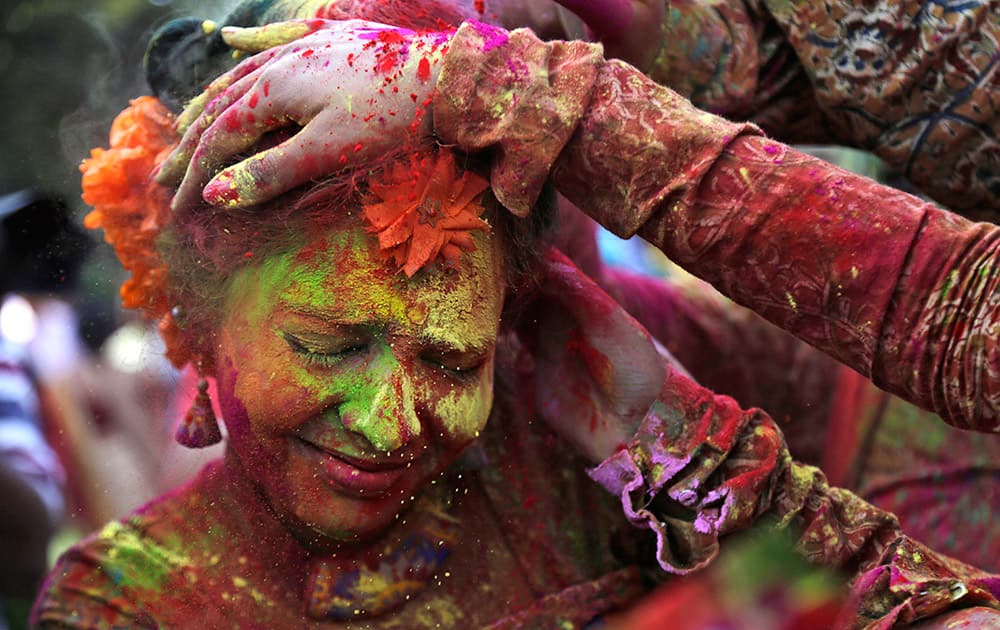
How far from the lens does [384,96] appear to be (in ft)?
4.85

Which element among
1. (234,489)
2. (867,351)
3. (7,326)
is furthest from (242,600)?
(7,326)

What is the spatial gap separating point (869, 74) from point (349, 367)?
1207 mm

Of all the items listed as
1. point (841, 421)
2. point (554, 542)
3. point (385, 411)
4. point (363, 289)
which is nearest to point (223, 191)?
point (363, 289)

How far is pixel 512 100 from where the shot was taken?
4.90 feet

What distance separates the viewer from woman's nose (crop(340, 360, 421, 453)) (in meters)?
1.51

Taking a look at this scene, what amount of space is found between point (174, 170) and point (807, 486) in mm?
1055

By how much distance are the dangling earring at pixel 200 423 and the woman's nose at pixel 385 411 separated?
29 centimetres

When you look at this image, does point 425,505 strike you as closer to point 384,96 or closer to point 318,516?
point 318,516

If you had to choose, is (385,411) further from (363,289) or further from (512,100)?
(512,100)

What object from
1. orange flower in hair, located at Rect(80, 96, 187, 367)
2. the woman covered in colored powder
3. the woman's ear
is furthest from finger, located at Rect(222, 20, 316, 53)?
the woman's ear

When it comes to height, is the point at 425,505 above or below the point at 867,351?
below

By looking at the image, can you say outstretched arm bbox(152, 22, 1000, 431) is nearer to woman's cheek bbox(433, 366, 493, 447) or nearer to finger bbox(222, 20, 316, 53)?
finger bbox(222, 20, 316, 53)

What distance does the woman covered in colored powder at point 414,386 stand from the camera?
151 centimetres

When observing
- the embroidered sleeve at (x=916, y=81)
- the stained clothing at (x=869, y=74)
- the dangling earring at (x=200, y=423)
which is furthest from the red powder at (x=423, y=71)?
the embroidered sleeve at (x=916, y=81)
